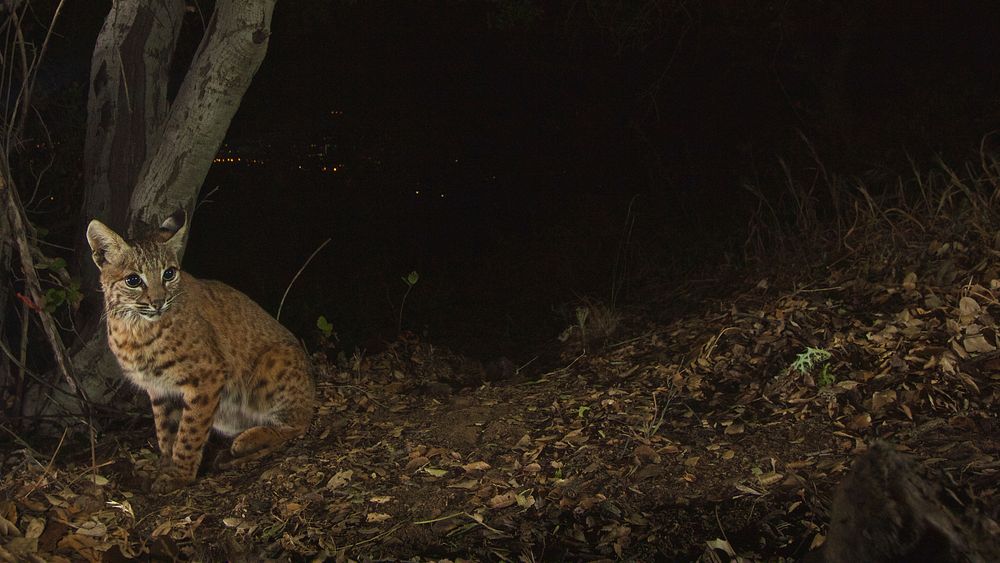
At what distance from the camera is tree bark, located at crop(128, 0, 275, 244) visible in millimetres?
5344

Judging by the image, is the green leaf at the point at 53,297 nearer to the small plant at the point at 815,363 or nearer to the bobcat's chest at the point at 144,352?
the bobcat's chest at the point at 144,352

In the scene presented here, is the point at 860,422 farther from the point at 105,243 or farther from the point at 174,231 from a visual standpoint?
the point at 105,243

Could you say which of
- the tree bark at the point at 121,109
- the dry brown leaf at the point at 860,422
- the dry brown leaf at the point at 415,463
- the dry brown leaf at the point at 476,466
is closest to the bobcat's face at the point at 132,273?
the tree bark at the point at 121,109

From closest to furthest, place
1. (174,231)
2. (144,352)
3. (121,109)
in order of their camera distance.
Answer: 1. (144,352)
2. (174,231)
3. (121,109)

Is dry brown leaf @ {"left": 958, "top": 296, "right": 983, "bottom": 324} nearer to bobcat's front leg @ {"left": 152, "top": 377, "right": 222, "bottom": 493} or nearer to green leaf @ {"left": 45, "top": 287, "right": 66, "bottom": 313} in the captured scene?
bobcat's front leg @ {"left": 152, "top": 377, "right": 222, "bottom": 493}

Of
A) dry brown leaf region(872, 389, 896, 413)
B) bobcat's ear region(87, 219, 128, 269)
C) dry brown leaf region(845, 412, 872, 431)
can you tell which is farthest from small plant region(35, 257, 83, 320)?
dry brown leaf region(872, 389, 896, 413)

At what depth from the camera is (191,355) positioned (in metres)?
5.05

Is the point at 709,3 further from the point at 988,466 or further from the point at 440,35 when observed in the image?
the point at 988,466

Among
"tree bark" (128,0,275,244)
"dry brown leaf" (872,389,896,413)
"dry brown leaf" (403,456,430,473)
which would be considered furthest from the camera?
"tree bark" (128,0,275,244)

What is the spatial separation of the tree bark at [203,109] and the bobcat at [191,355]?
0.29 meters

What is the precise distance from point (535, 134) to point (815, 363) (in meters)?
10.0

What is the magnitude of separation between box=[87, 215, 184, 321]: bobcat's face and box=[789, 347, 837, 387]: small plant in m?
3.63

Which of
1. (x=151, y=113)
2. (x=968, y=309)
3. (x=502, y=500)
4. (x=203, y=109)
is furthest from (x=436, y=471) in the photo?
(x=151, y=113)

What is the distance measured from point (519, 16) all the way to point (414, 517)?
589cm
